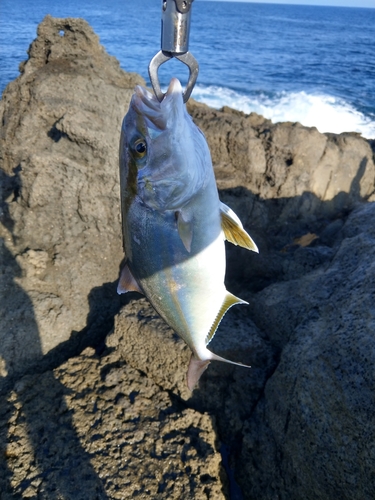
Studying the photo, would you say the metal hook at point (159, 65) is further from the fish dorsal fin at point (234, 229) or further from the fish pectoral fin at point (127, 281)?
the fish pectoral fin at point (127, 281)

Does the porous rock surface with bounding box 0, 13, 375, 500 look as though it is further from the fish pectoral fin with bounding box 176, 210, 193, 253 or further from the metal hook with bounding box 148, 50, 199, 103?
the metal hook with bounding box 148, 50, 199, 103

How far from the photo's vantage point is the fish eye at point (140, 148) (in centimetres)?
177

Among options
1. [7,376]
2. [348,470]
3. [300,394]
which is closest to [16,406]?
[7,376]

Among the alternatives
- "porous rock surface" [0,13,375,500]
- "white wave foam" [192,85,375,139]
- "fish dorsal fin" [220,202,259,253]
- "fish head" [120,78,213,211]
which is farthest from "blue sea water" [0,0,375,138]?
"fish head" [120,78,213,211]

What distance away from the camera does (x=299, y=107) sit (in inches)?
707

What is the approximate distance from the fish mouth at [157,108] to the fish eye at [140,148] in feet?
0.26

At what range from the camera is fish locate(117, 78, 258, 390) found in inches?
68.6

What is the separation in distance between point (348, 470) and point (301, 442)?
0.35 meters

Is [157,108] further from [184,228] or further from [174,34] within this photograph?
[184,228]

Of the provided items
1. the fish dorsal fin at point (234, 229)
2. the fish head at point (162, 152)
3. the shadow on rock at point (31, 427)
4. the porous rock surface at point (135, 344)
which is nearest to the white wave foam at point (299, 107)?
the porous rock surface at point (135, 344)

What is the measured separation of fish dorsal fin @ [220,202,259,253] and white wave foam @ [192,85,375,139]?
1456cm

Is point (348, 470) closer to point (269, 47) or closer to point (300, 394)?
point (300, 394)

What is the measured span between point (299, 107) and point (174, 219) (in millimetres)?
18060

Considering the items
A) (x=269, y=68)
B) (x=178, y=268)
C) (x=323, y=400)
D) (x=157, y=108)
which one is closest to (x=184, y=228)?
(x=178, y=268)
